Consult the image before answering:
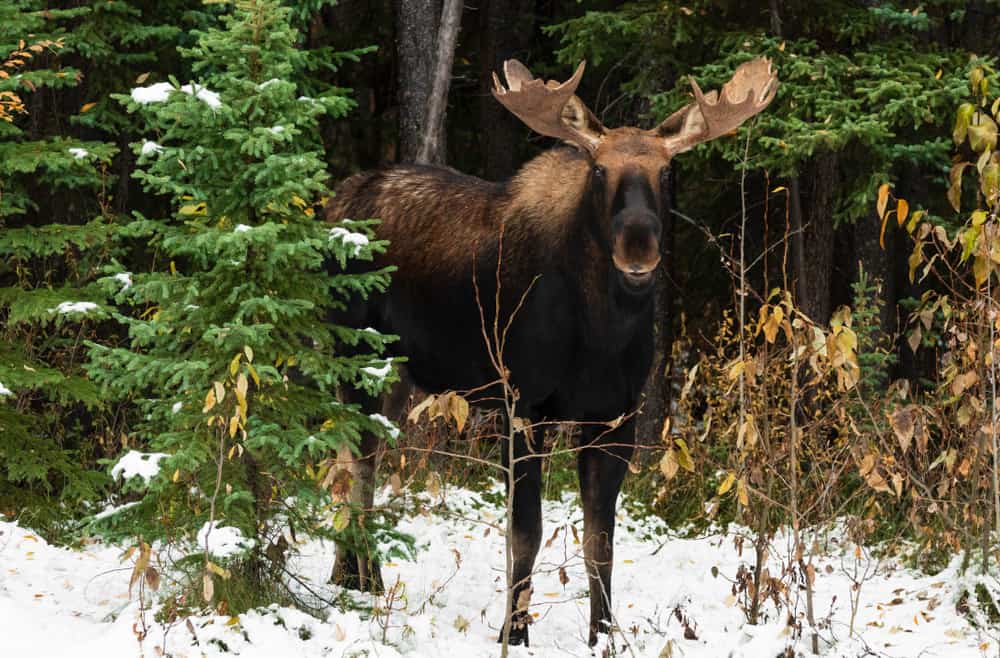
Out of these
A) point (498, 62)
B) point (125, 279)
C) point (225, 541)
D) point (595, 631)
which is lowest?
point (595, 631)

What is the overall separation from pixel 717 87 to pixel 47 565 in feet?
19.6

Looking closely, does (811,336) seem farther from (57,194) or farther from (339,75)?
(339,75)

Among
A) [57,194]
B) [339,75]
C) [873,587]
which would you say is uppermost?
[339,75]

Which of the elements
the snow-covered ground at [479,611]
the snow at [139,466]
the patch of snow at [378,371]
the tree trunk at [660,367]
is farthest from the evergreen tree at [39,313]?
the tree trunk at [660,367]

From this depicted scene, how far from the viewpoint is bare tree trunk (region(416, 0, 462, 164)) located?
1171cm

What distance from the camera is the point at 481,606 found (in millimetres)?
7852

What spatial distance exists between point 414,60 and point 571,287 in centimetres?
551

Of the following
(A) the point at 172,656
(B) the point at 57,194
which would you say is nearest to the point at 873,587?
(A) the point at 172,656

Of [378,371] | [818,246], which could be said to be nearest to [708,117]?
[378,371]

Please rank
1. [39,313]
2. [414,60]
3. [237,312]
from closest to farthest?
[237,312], [39,313], [414,60]

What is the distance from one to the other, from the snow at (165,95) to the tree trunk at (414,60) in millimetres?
5910

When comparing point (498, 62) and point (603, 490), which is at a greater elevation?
point (498, 62)

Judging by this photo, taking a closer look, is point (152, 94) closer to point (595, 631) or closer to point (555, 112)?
point (555, 112)

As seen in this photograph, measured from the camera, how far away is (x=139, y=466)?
20.1 ft
